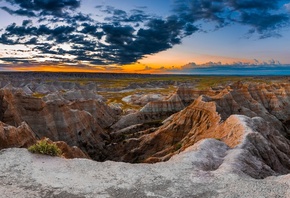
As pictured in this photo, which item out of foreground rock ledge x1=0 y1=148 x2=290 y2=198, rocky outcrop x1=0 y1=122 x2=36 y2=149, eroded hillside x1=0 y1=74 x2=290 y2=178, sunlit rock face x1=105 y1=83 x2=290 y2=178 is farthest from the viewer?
rocky outcrop x1=0 y1=122 x2=36 y2=149

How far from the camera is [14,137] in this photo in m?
34.3

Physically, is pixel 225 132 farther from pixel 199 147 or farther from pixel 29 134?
pixel 29 134

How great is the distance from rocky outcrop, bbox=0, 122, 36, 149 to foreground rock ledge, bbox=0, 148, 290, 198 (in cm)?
813

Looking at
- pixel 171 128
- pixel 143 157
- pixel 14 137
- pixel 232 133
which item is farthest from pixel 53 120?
pixel 232 133

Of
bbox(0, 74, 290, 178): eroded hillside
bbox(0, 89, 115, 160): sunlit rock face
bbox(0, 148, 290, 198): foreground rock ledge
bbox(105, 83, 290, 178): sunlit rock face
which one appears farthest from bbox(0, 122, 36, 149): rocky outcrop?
bbox(105, 83, 290, 178): sunlit rock face

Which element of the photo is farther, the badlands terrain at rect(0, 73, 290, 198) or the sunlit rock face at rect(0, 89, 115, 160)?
the sunlit rock face at rect(0, 89, 115, 160)

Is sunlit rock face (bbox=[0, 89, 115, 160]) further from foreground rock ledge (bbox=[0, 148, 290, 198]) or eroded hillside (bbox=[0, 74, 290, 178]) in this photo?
foreground rock ledge (bbox=[0, 148, 290, 198])

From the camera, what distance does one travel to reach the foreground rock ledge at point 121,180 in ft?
63.9

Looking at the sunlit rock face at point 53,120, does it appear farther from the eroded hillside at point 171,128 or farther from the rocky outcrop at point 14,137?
the rocky outcrop at point 14,137

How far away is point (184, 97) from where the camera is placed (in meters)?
93.6

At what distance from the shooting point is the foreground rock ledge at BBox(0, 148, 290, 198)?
19469 mm

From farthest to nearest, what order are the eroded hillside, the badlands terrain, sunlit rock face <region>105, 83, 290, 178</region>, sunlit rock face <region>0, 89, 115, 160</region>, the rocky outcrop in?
sunlit rock face <region>0, 89, 115, 160</region>
the rocky outcrop
the eroded hillside
sunlit rock face <region>105, 83, 290, 178</region>
the badlands terrain

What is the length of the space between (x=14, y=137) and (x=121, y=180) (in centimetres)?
1767

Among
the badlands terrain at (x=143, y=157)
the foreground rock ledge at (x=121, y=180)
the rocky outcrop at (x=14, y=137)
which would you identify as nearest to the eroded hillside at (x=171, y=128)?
the rocky outcrop at (x=14, y=137)
